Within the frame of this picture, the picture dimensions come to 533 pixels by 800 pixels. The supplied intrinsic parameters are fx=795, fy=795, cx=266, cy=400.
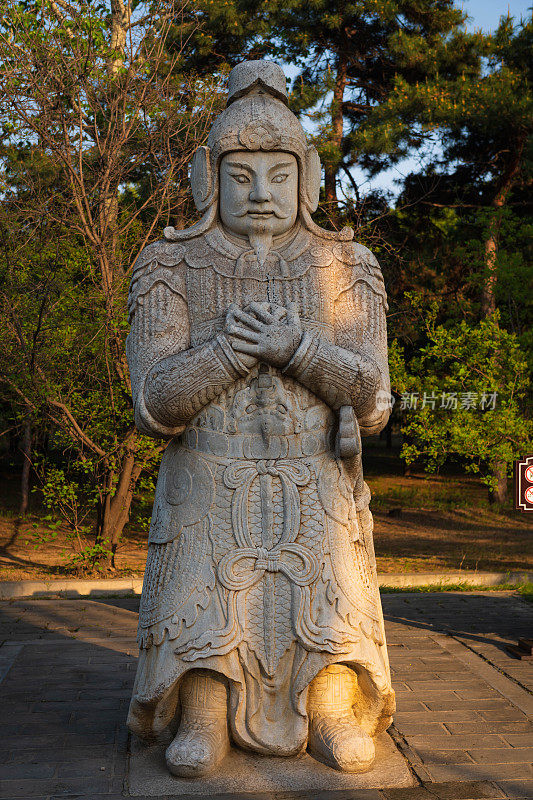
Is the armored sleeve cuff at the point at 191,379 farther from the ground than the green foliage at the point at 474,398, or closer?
closer

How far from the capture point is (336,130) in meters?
13.4

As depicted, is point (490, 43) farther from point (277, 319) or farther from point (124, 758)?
point (124, 758)

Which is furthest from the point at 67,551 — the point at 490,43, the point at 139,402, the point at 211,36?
the point at 490,43

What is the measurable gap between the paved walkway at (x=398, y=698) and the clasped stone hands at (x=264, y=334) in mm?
1794

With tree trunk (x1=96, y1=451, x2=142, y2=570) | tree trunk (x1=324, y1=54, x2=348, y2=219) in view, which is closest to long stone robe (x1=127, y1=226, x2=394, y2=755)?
tree trunk (x1=96, y1=451, x2=142, y2=570)

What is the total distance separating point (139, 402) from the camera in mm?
3471

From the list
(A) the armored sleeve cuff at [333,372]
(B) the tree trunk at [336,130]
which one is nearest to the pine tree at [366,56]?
(B) the tree trunk at [336,130]

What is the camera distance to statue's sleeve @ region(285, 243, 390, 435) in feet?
11.0

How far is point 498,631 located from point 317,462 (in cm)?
352

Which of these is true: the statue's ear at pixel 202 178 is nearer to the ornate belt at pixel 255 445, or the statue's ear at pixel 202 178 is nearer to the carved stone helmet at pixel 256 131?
the carved stone helmet at pixel 256 131

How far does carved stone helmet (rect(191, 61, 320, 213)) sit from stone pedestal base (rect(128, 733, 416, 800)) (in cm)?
246

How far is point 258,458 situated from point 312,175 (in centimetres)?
135

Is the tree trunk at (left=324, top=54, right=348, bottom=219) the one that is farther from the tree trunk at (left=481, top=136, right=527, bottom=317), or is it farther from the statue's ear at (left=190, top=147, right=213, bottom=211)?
the statue's ear at (left=190, top=147, right=213, bottom=211)

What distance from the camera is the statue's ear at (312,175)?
12.1 feet
